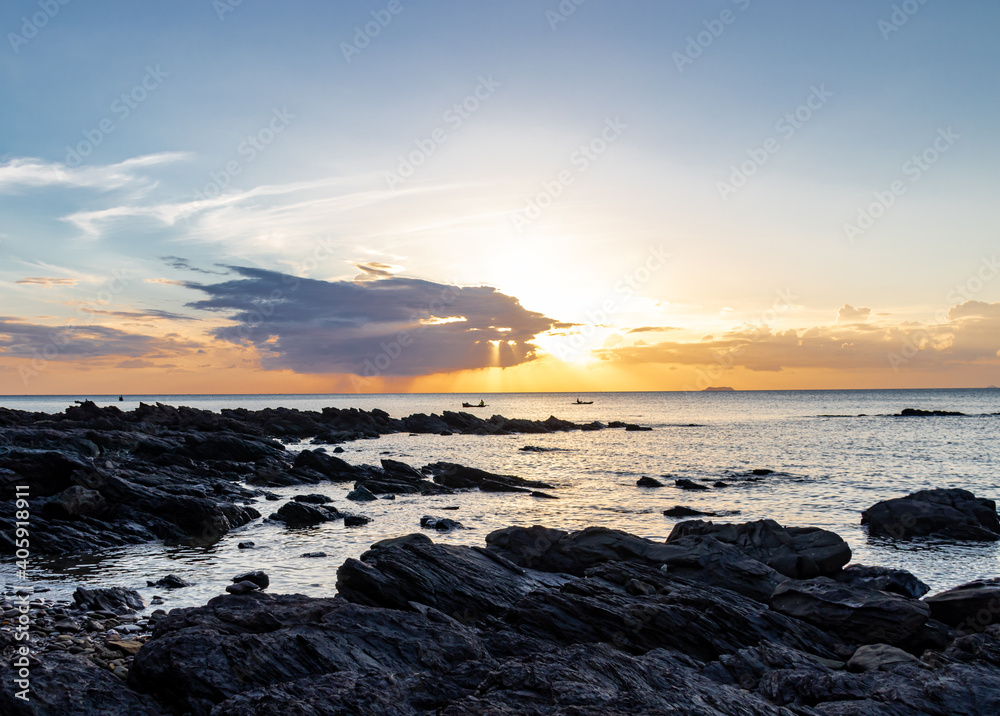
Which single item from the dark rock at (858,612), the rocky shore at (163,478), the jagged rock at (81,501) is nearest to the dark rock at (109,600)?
the rocky shore at (163,478)

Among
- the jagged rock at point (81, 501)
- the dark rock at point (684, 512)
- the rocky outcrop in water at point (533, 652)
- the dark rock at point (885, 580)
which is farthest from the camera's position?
the dark rock at point (684, 512)

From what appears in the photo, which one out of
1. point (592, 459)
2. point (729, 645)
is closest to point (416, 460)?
point (592, 459)

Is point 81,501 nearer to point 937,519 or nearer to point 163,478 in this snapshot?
point 163,478

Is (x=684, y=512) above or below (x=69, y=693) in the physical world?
below

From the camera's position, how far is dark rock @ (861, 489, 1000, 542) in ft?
89.5

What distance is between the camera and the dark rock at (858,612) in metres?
14.4

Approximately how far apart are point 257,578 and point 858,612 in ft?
56.5

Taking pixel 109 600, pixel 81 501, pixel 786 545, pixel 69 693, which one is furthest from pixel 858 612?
pixel 81 501

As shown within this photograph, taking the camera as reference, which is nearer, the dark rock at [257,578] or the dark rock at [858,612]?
the dark rock at [858,612]

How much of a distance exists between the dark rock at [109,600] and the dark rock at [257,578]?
2.90 m

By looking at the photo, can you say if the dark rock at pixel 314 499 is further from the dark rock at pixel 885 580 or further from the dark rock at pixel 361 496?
the dark rock at pixel 885 580

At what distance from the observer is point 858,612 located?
14766mm

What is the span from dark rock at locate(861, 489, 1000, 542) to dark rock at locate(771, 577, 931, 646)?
1484 centimetres

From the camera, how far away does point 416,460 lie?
62812mm
